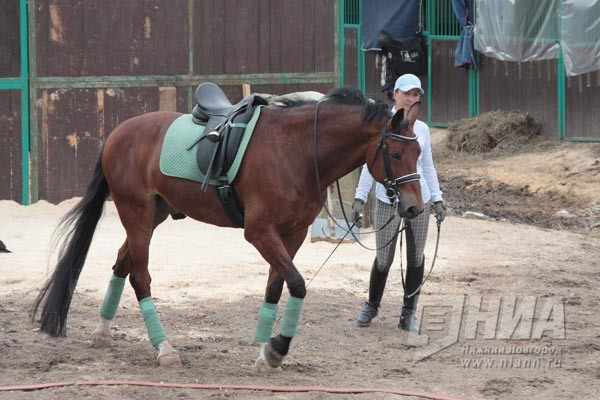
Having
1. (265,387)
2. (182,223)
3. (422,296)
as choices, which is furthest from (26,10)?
(265,387)

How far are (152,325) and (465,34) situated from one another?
14.0m

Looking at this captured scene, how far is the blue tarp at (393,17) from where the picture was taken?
19.6 m

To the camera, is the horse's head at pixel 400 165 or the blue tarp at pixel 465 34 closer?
the horse's head at pixel 400 165

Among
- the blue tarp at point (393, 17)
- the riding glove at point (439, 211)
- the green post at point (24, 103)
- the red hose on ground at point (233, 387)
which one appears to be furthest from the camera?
the blue tarp at point (393, 17)

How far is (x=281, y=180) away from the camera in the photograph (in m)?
5.87

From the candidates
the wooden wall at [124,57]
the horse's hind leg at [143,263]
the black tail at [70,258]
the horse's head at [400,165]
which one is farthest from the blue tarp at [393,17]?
the horse's head at [400,165]

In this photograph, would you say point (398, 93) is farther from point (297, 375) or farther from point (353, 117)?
point (297, 375)

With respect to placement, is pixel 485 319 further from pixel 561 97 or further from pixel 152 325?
pixel 561 97

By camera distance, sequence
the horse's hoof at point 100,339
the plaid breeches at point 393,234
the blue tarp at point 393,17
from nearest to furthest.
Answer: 1. the horse's hoof at point 100,339
2. the plaid breeches at point 393,234
3. the blue tarp at point 393,17

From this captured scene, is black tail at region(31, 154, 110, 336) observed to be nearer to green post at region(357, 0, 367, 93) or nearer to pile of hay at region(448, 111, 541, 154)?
pile of hay at region(448, 111, 541, 154)

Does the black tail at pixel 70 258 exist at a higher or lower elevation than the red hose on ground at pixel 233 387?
higher

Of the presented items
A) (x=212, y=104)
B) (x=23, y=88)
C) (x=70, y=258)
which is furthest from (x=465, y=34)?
(x=70, y=258)

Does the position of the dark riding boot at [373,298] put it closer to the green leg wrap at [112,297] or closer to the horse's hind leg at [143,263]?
the horse's hind leg at [143,263]

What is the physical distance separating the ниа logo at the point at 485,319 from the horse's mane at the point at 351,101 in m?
1.66
